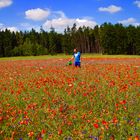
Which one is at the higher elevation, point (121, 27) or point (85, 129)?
point (121, 27)

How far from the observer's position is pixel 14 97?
1171 centimetres

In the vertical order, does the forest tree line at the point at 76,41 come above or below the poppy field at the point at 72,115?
above

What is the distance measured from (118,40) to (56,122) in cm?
12071

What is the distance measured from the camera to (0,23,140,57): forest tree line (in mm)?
126500

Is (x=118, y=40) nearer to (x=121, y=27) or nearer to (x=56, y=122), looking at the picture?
(x=121, y=27)

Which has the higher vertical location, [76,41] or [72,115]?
[76,41]

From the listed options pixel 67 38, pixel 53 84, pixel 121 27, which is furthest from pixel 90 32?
pixel 53 84

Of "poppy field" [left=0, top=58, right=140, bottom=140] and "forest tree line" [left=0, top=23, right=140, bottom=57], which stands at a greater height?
"forest tree line" [left=0, top=23, right=140, bottom=57]

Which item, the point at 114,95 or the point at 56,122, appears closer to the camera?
the point at 56,122

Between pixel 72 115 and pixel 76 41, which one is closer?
pixel 72 115

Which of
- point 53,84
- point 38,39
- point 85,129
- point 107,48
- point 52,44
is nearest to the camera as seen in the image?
point 85,129

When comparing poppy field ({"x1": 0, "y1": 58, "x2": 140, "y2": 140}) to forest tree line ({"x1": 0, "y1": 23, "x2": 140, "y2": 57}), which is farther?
forest tree line ({"x1": 0, "y1": 23, "x2": 140, "y2": 57})

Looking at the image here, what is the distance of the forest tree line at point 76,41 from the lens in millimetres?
126500

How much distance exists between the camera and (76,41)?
170 m
